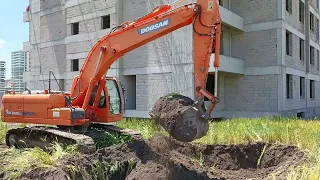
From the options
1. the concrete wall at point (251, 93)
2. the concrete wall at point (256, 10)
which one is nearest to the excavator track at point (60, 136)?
the concrete wall at point (251, 93)

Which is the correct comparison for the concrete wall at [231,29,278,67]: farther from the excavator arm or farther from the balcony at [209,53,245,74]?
the excavator arm

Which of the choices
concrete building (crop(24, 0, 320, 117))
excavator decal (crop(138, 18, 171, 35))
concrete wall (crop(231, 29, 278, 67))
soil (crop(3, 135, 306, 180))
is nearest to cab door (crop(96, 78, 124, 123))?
soil (crop(3, 135, 306, 180))

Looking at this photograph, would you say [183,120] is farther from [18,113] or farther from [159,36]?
[18,113]

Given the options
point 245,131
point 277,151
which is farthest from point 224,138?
point 277,151

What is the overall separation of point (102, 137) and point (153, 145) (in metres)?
1.48

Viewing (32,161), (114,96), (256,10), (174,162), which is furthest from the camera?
(256,10)

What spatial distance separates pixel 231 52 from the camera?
73.6ft

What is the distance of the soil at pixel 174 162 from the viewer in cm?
698

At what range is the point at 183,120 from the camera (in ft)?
22.0

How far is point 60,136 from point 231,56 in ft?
52.5

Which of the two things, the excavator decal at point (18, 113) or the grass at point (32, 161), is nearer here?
the grass at point (32, 161)

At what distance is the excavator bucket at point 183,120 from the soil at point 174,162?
1.06m

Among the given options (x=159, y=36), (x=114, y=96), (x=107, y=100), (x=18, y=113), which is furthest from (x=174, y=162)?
(x=18, y=113)

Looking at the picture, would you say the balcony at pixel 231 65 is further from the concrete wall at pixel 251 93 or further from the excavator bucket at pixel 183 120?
the excavator bucket at pixel 183 120
